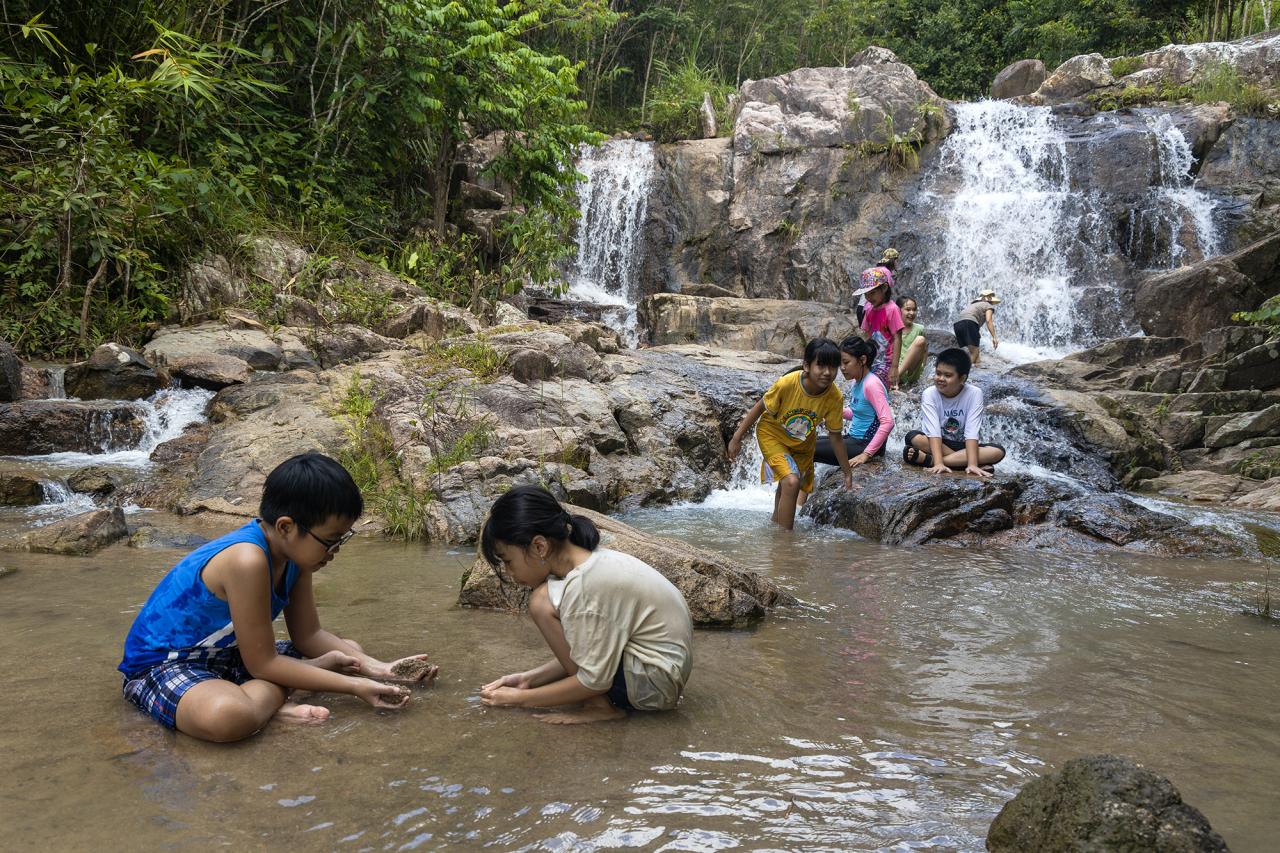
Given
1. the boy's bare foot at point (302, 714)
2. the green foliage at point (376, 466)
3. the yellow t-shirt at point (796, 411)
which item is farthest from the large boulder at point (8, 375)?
the boy's bare foot at point (302, 714)

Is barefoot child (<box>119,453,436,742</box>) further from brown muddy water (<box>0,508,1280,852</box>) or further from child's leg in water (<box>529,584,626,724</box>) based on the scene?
child's leg in water (<box>529,584,626,724</box>)

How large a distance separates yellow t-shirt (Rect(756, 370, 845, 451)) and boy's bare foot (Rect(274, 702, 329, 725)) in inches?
167

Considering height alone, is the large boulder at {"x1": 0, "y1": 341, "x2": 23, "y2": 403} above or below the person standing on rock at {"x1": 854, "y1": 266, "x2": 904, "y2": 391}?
below

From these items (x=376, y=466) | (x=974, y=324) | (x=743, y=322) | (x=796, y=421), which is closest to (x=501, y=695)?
(x=796, y=421)

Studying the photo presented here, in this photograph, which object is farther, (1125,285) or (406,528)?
(1125,285)

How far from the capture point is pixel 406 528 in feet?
20.4

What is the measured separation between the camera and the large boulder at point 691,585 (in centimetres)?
430

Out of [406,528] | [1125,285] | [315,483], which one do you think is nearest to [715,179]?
[1125,285]

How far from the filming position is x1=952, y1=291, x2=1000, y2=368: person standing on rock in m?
11.6

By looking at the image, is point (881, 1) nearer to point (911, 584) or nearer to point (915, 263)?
point (915, 263)

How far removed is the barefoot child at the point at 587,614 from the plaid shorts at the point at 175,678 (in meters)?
0.85

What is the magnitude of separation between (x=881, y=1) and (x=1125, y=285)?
15848mm

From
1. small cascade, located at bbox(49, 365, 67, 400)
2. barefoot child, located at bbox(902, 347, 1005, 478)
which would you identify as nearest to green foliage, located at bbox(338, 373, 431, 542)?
small cascade, located at bbox(49, 365, 67, 400)

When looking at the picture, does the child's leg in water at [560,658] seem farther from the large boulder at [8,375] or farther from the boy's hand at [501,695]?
the large boulder at [8,375]
